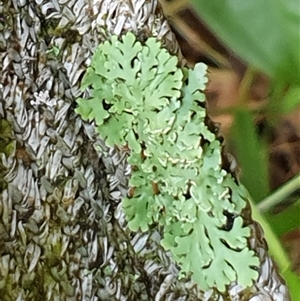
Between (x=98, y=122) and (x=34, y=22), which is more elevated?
(x=34, y=22)

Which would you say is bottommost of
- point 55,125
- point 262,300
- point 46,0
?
point 262,300

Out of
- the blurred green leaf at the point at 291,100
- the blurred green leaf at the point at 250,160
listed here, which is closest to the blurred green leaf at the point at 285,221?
the blurred green leaf at the point at 250,160

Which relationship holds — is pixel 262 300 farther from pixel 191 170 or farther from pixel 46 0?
pixel 46 0

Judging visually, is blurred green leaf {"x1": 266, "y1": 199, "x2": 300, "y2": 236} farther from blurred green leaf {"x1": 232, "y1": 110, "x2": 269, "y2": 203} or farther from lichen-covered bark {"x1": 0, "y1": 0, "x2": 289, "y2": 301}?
lichen-covered bark {"x1": 0, "y1": 0, "x2": 289, "y2": 301}

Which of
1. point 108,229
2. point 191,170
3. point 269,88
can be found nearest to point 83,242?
point 108,229

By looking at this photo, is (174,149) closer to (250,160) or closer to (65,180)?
(65,180)

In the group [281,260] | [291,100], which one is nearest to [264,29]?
[291,100]
